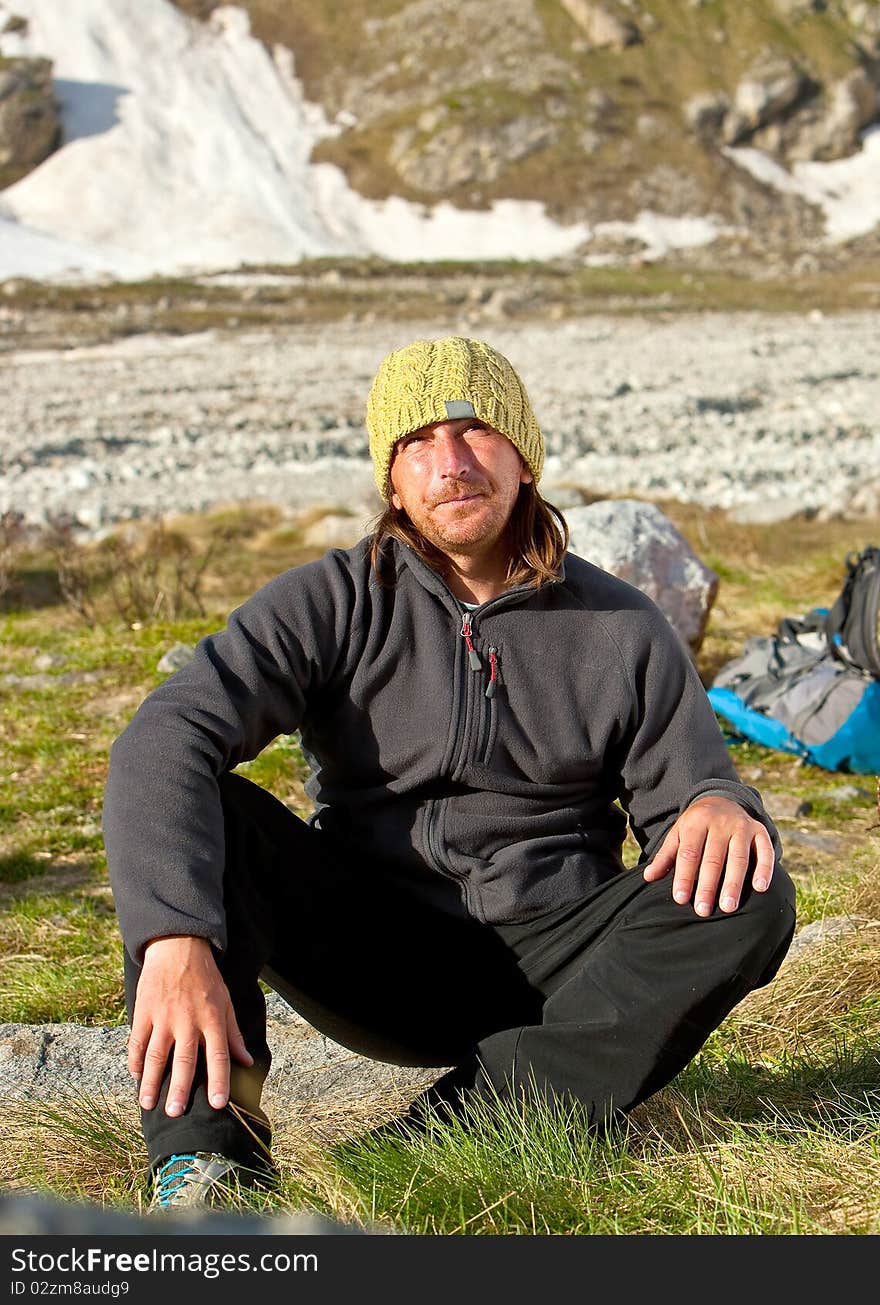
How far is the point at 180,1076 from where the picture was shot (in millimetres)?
2445

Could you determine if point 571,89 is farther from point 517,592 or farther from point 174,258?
point 517,592

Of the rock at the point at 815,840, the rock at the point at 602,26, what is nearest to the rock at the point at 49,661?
the rock at the point at 815,840

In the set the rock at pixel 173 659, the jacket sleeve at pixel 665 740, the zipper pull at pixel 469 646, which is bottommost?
the rock at pixel 173 659

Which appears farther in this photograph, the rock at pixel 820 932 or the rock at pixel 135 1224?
the rock at pixel 820 932

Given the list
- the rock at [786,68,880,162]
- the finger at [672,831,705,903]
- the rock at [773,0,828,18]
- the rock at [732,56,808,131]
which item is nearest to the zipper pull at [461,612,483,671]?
the finger at [672,831,705,903]

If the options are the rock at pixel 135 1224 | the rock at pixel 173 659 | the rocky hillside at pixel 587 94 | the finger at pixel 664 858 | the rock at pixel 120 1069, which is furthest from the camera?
the rocky hillside at pixel 587 94

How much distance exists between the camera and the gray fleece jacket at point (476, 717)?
2924 mm

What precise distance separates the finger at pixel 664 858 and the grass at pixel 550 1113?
0.44 metres

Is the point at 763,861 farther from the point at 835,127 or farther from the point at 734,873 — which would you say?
the point at 835,127

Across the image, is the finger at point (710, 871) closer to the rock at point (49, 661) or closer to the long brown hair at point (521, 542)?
the long brown hair at point (521, 542)

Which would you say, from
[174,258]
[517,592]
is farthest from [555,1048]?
[174,258]

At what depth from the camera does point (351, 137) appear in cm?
8344

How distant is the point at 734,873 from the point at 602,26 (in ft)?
319

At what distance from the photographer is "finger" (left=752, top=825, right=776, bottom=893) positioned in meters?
2.59
